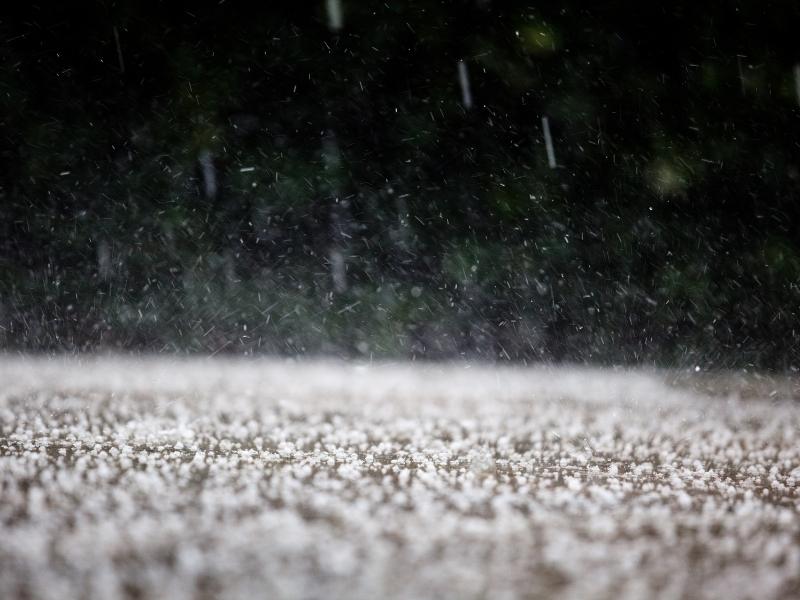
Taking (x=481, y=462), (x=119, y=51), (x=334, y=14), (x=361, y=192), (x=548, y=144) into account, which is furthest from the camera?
(x=361, y=192)

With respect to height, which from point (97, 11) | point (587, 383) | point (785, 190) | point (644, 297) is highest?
point (97, 11)

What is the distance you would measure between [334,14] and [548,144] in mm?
2245

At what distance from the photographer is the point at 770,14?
6.60 metres

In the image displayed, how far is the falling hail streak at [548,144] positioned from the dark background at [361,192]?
0.16 ft

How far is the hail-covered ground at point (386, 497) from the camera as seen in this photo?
167cm

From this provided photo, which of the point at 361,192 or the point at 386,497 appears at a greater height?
the point at 361,192

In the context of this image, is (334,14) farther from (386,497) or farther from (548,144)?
(386,497)

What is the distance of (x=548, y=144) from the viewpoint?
7.57 m

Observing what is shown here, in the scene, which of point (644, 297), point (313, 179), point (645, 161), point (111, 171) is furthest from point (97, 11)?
point (644, 297)

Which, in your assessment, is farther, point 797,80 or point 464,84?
point 464,84

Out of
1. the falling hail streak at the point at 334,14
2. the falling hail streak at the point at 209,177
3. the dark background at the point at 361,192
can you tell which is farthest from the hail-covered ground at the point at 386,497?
the falling hail streak at the point at 334,14

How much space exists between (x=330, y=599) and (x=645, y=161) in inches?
247

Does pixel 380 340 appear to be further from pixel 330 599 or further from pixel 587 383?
pixel 330 599

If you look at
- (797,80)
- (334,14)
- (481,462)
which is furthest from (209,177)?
(481,462)
